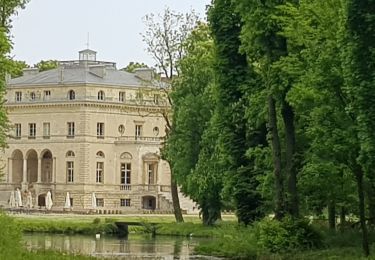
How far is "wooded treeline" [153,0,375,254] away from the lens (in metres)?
31.8

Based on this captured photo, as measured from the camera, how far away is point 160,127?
403 feet

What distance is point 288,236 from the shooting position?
1547 inches

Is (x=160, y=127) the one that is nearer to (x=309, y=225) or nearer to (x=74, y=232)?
(x=74, y=232)

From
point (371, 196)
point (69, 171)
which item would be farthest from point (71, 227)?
point (69, 171)

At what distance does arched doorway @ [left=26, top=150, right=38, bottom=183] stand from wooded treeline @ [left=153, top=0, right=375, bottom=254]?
6615 centimetres

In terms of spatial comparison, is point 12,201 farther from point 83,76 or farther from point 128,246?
point 128,246

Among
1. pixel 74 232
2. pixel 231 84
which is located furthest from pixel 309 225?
pixel 74 232

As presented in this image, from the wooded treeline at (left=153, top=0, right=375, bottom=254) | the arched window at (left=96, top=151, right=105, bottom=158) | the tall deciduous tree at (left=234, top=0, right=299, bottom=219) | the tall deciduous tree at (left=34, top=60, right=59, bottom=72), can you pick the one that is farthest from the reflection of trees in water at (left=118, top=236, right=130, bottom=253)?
the tall deciduous tree at (left=34, top=60, right=59, bottom=72)

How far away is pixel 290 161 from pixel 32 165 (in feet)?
274

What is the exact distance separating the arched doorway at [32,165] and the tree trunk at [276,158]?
A: 8162 centimetres

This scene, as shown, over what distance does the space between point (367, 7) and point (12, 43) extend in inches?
603

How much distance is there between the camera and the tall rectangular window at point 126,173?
120 meters

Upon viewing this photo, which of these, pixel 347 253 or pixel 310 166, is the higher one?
pixel 310 166

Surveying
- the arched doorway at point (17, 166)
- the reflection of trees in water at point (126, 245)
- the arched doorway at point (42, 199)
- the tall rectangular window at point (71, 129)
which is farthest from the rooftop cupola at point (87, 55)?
the reflection of trees in water at point (126, 245)
